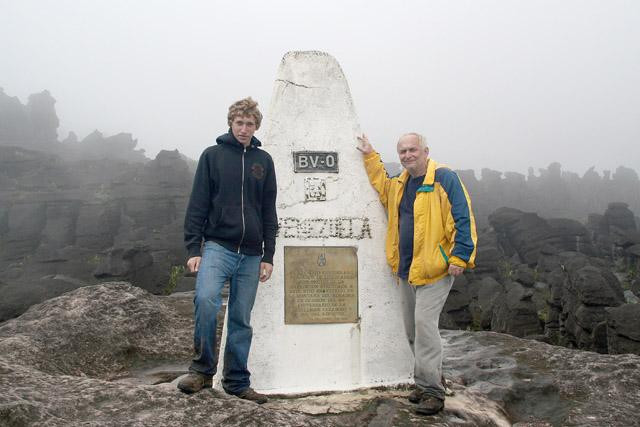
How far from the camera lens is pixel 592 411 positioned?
5.03m

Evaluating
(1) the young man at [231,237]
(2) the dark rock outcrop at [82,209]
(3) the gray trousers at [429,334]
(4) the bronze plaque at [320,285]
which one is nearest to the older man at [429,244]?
(3) the gray trousers at [429,334]

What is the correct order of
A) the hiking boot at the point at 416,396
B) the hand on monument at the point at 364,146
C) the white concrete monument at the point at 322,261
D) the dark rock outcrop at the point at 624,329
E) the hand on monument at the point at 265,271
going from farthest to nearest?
the dark rock outcrop at the point at 624,329 → the hand on monument at the point at 364,146 → the white concrete monument at the point at 322,261 → the hiking boot at the point at 416,396 → the hand on monument at the point at 265,271

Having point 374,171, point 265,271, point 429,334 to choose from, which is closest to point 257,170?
point 265,271

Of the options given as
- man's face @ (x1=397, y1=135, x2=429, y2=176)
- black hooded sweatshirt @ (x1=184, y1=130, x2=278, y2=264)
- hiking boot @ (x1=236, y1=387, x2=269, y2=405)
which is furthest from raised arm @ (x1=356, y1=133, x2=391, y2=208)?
hiking boot @ (x1=236, y1=387, x2=269, y2=405)

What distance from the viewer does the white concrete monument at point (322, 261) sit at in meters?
4.93

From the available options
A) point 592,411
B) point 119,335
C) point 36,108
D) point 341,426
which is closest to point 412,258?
point 341,426

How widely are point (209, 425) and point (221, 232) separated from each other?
1.44 m

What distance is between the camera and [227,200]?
13.1 ft

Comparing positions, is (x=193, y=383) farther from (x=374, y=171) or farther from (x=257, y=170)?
(x=374, y=171)

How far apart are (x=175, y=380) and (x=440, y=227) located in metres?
3.45

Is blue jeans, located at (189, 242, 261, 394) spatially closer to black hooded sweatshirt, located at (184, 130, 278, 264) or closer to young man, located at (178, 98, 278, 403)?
young man, located at (178, 98, 278, 403)

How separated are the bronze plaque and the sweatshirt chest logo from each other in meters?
1.09

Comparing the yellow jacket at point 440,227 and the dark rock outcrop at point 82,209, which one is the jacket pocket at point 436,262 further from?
the dark rock outcrop at point 82,209

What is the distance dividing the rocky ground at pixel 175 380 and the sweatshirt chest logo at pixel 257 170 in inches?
71.4
